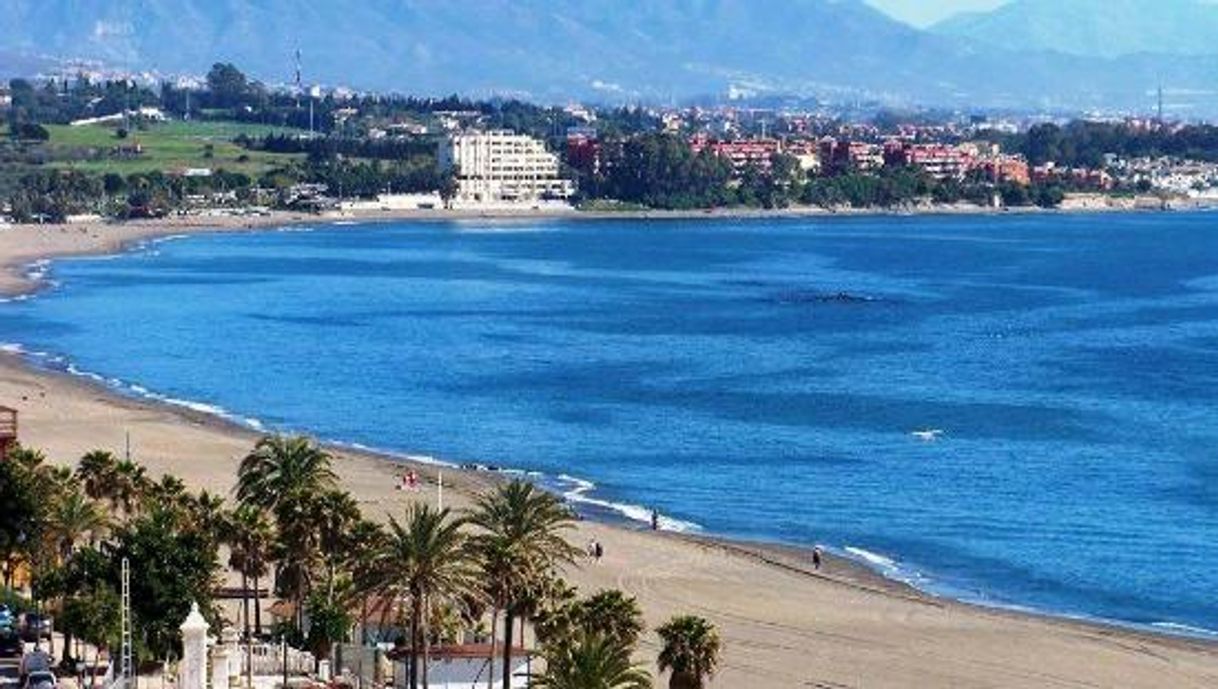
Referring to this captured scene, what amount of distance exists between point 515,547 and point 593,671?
521 centimetres

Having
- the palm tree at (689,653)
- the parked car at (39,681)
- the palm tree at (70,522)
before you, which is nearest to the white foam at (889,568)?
A: the palm tree at (70,522)

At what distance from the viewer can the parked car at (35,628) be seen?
114ft

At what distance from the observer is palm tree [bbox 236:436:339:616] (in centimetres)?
3434

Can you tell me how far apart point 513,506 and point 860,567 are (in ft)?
61.4

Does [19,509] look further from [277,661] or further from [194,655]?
[194,655]

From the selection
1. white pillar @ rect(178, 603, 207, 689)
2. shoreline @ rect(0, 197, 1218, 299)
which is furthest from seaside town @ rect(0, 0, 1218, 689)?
shoreline @ rect(0, 197, 1218, 299)

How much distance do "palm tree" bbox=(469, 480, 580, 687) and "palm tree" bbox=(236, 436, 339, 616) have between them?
3.65 meters

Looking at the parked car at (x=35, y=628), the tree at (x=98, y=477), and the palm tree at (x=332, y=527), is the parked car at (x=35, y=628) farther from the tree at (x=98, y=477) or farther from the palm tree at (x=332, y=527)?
the tree at (x=98, y=477)

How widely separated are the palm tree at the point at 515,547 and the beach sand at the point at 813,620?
6.26 m

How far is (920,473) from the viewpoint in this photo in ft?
195

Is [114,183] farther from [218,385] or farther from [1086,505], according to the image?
[1086,505]

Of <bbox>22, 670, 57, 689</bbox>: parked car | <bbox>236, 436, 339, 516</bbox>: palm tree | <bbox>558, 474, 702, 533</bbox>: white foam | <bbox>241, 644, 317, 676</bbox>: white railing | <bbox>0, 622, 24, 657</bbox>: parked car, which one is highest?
<bbox>236, 436, 339, 516</bbox>: palm tree

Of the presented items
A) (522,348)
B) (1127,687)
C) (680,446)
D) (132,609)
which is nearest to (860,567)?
(1127,687)

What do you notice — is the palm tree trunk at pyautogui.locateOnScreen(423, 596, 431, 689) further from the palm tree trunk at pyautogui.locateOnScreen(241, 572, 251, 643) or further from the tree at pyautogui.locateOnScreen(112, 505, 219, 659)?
the palm tree trunk at pyautogui.locateOnScreen(241, 572, 251, 643)
